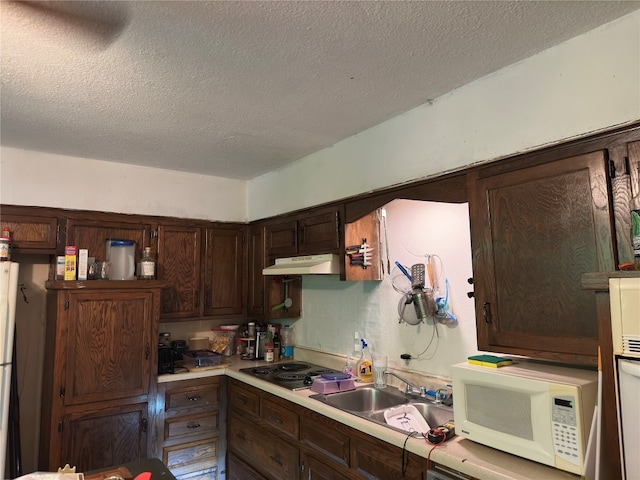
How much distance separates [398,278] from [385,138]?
0.82 m

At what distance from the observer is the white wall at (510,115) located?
4.61ft

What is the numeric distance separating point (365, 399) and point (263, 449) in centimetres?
73

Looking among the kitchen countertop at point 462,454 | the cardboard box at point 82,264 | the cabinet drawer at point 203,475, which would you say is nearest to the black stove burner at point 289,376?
the kitchen countertop at point 462,454

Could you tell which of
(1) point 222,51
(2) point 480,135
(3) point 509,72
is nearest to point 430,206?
(2) point 480,135

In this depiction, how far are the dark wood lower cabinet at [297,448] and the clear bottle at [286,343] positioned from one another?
1.71ft

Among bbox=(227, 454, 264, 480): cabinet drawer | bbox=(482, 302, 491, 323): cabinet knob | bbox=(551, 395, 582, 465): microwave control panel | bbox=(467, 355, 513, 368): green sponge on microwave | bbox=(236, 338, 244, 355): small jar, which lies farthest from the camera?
bbox=(236, 338, 244, 355): small jar

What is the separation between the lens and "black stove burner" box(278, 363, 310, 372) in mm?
2959

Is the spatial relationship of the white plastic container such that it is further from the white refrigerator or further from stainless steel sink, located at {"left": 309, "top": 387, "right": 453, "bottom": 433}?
stainless steel sink, located at {"left": 309, "top": 387, "right": 453, "bottom": 433}

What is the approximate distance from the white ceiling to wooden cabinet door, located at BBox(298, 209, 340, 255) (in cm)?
52

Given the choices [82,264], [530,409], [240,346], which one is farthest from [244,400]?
[530,409]

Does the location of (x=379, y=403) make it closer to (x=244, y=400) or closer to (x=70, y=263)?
(x=244, y=400)

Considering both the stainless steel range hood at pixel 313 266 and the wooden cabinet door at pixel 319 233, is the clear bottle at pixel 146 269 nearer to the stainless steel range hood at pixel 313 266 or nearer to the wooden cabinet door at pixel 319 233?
the stainless steel range hood at pixel 313 266

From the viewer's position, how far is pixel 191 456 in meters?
2.91

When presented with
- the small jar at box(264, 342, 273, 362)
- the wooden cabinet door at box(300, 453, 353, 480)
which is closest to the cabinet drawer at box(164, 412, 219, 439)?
the small jar at box(264, 342, 273, 362)
